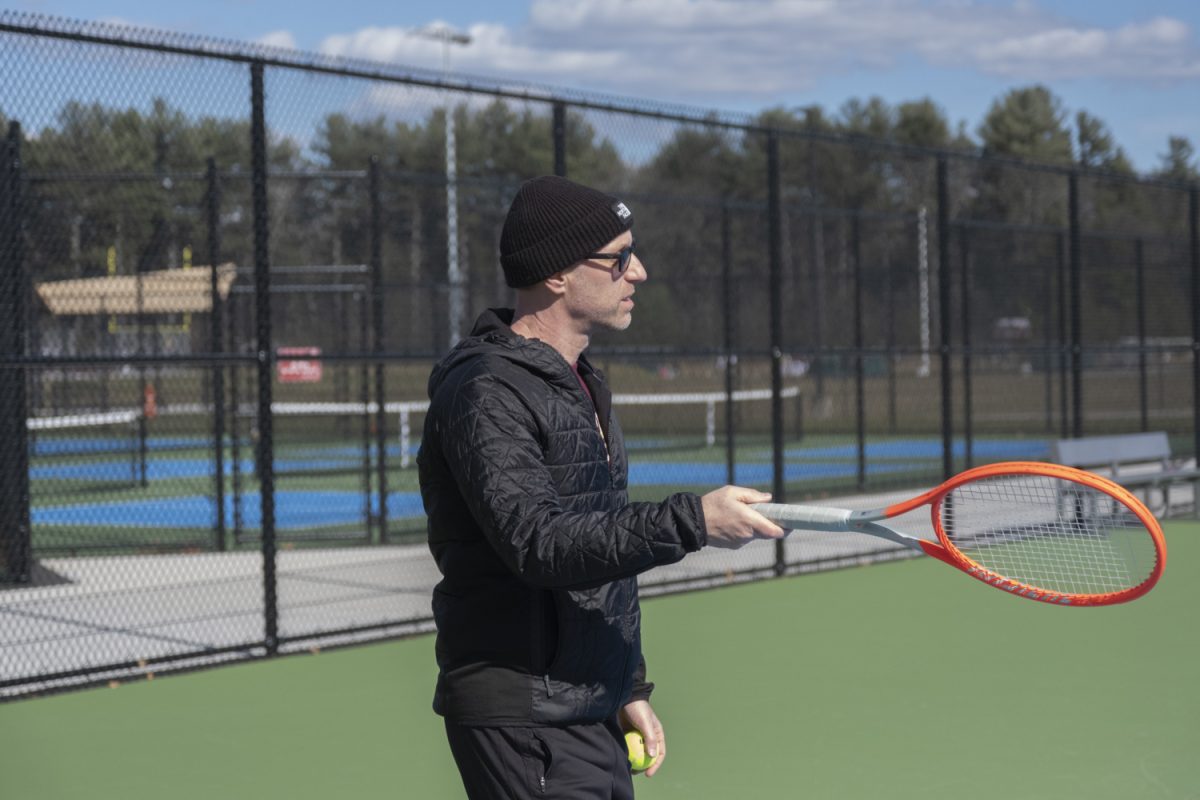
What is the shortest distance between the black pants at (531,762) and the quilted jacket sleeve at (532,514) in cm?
39

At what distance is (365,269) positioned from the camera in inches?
450

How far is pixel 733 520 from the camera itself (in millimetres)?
2646

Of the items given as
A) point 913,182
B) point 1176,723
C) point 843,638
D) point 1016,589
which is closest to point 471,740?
point 1016,589

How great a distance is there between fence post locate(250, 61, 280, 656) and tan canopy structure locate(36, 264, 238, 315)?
11.6 ft

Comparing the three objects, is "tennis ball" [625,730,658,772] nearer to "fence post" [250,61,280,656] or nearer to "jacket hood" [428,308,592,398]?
"jacket hood" [428,308,592,398]

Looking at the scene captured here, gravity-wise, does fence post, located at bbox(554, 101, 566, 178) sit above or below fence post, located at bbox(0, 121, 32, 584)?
above

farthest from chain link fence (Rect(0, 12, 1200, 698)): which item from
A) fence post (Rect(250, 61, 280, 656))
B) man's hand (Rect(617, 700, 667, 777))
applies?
man's hand (Rect(617, 700, 667, 777))

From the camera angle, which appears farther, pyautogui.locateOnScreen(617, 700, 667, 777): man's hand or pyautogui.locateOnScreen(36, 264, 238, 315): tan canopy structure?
pyautogui.locateOnScreen(36, 264, 238, 315): tan canopy structure

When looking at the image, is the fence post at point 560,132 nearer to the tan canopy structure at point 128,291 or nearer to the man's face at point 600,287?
the tan canopy structure at point 128,291

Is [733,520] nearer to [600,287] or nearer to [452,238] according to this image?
[600,287]

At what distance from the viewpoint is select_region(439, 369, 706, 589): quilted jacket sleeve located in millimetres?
2645

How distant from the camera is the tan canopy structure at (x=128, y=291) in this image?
12062 millimetres

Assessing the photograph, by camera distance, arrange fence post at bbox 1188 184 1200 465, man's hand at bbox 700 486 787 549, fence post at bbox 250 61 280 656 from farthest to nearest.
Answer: fence post at bbox 1188 184 1200 465
fence post at bbox 250 61 280 656
man's hand at bbox 700 486 787 549

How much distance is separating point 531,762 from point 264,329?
5.45 meters
